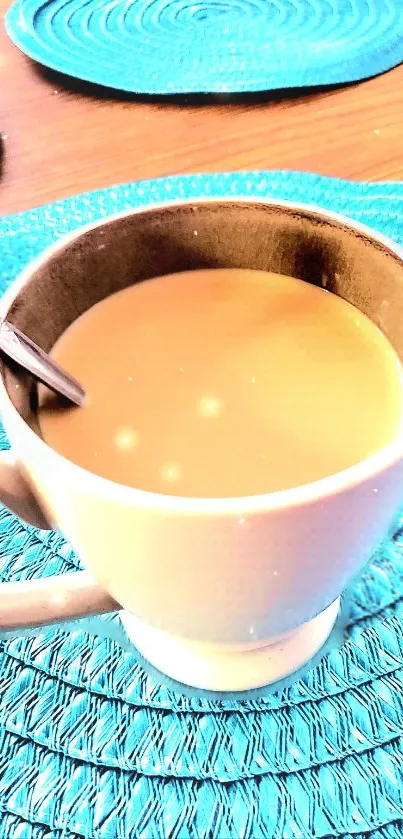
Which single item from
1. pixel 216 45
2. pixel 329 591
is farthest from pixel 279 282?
pixel 216 45

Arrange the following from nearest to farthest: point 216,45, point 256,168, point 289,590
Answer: point 289,590 → point 256,168 → point 216,45

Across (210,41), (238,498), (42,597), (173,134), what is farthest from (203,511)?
(210,41)

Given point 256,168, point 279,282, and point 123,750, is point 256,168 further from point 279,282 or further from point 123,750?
point 123,750

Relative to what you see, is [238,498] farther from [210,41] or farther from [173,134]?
[210,41]

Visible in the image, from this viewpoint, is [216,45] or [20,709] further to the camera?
[216,45]

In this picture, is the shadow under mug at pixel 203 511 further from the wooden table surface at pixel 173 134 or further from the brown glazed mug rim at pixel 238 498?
the wooden table surface at pixel 173 134

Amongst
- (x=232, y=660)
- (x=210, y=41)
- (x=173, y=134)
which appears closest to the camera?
(x=232, y=660)
